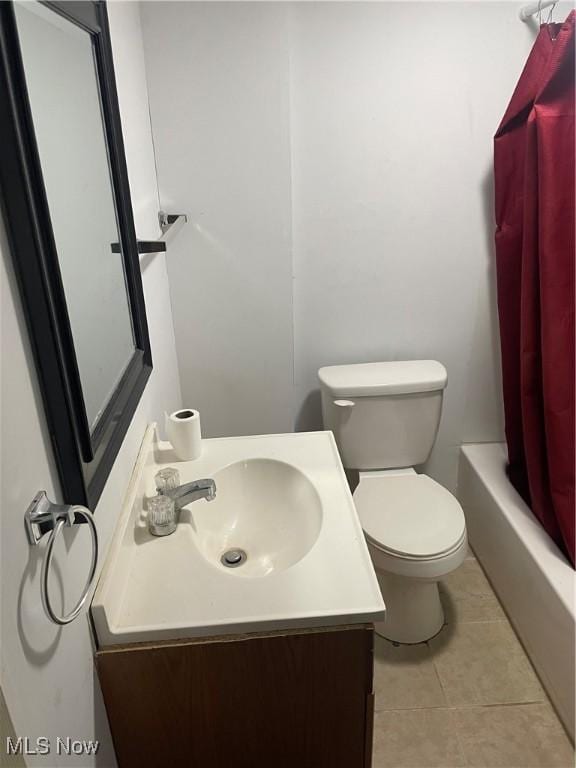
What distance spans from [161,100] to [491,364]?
147cm

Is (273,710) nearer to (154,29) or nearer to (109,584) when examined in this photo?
(109,584)

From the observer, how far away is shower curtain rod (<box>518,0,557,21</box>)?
1697 millimetres

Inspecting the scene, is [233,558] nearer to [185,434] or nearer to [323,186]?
[185,434]

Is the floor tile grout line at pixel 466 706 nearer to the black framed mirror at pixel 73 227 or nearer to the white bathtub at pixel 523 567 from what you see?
the white bathtub at pixel 523 567

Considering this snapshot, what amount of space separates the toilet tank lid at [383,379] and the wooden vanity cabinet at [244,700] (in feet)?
3.41

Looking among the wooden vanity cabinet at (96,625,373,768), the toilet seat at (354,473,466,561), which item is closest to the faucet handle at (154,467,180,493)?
the wooden vanity cabinet at (96,625,373,768)

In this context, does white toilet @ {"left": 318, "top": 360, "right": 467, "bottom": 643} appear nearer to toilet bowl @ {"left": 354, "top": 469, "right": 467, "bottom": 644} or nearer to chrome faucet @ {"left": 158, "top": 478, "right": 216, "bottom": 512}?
toilet bowl @ {"left": 354, "top": 469, "right": 467, "bottom": 644}

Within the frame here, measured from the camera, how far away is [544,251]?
1612 millimetres

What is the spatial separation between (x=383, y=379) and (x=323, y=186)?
684 millimetres

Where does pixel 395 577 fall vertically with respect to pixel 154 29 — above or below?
below

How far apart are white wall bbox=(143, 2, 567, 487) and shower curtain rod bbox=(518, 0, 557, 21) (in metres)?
0.03

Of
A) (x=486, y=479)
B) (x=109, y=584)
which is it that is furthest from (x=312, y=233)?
(x=109, y=584)

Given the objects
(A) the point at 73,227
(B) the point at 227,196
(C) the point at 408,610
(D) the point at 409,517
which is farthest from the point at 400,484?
(A) the point at 73,227

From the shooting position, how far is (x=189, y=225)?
1.86 metres
